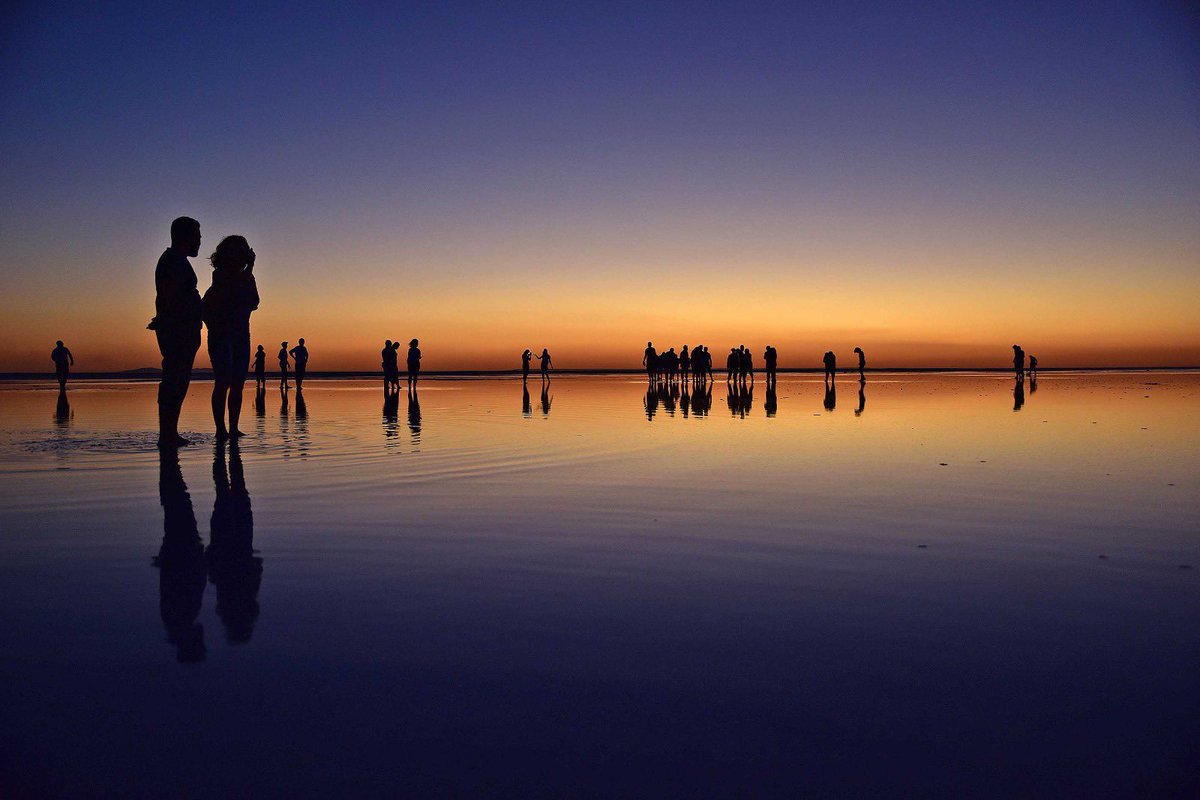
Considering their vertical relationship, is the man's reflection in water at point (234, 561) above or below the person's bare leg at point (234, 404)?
below

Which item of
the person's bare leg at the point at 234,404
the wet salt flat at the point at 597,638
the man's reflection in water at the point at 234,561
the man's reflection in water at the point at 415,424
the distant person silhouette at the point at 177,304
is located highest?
the distant person silhouette at the point at 177,304

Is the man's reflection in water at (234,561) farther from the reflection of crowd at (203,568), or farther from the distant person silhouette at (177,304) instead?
the distant person silhouette at (177,304)

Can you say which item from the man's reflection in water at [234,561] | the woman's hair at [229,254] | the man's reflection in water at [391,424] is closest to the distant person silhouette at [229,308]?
the woman's hair at [229,254]

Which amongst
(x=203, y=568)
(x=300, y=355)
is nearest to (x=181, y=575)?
(x=203, y=568)

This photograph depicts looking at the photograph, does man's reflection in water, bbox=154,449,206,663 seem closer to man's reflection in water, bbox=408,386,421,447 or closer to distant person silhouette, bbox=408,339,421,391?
man's reflection in water, bbox=408,386,421,447

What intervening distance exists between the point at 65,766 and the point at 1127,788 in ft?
9.71

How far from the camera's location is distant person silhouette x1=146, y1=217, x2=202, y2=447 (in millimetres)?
10688

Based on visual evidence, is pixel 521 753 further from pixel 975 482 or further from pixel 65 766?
pixel 975 482

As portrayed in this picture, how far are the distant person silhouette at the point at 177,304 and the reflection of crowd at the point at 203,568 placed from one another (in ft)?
12.1

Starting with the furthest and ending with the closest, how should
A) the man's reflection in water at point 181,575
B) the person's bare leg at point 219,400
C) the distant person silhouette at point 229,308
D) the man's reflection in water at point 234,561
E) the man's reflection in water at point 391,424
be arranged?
the man's reflection in water at point 391,424 < the person's bare leg at point 219,400 < the distant person silhouette at point 229,308 < the man's reflection in water at point 234,561 < the man's reflection in water at point 181,575

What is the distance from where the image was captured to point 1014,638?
3500mm

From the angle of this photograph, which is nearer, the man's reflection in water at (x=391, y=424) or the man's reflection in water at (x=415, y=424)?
the man's reflection in water at (x=415, y=424)

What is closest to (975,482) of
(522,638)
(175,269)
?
(522,638)

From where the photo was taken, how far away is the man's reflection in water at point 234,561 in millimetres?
3705
